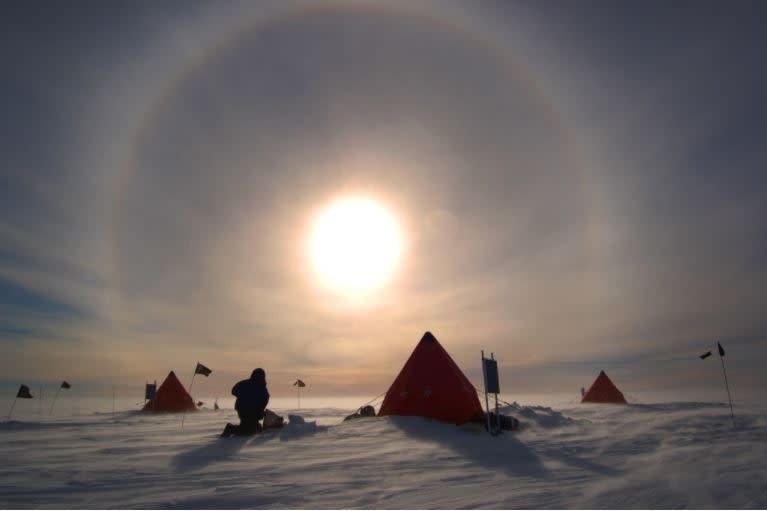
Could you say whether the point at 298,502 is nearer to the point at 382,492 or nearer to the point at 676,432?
the point at 382,492

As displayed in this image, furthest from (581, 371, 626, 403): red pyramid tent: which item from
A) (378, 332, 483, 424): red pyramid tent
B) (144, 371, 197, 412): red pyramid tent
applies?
(144, 371, 197, 412): red pyramid tent

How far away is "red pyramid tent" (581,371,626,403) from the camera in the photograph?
35625 millimetres

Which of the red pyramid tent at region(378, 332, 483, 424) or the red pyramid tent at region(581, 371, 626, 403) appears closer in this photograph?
the red pyramid tent at region(378, 332, 483, 424)

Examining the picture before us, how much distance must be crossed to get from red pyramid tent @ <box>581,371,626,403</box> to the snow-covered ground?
79.9 feet

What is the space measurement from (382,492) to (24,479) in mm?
6330

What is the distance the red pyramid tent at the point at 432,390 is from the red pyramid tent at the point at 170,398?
2117cm

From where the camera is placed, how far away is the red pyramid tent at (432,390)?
1631 cm

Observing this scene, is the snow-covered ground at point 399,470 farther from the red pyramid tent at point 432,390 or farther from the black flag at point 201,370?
the black flag at point 201,370

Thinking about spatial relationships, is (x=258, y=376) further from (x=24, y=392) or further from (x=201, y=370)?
(x=24, y=392)

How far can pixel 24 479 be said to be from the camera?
7.56 metres

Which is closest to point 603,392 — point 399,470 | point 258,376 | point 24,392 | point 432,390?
point 432,390

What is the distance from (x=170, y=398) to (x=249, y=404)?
70.5ft

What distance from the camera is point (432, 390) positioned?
1680 cm

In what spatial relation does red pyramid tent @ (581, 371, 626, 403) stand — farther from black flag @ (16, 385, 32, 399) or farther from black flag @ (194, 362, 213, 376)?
black flag @ (16, 385, 32, 399)
